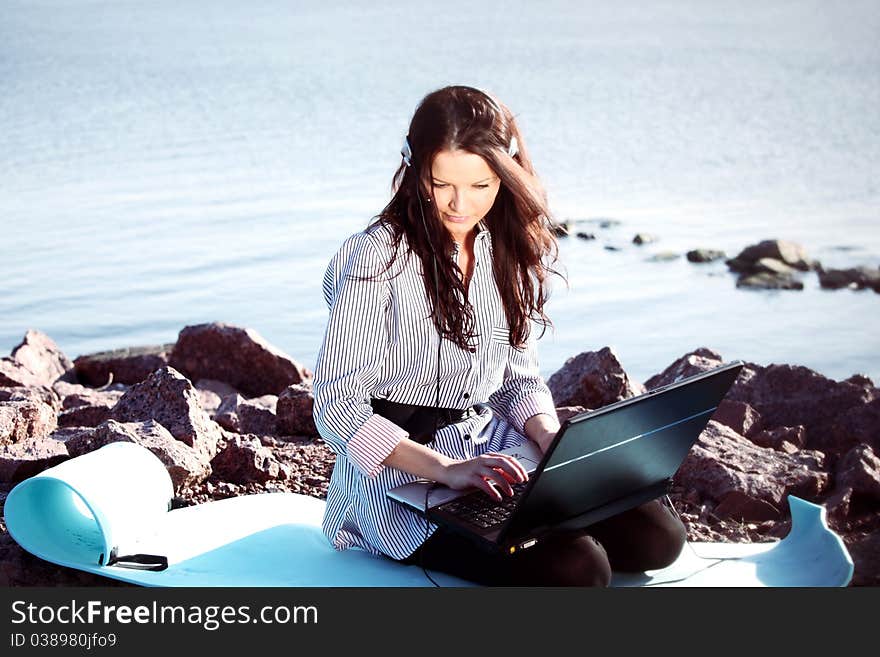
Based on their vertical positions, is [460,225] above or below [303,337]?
above

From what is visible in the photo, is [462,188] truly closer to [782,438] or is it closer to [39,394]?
[782,438]

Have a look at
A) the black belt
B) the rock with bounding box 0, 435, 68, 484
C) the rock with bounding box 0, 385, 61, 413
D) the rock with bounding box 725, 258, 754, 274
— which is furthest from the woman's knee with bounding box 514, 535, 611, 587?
the rock with bounding box 725, 258, 754, 274

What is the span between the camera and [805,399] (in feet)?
14.5

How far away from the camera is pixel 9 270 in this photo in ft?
27.6

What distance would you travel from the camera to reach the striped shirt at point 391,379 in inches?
106

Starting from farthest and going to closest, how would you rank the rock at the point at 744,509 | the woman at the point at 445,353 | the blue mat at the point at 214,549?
the rock at the point at 744,509
the blue mat at the point at 214,549
the woman at the point at 445,353

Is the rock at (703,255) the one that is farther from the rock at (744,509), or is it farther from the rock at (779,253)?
the rock at (744,509)

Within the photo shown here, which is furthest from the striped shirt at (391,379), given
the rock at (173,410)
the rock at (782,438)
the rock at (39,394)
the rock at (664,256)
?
the rock at (664,256)

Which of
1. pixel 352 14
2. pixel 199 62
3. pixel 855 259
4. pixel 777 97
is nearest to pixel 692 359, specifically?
pixel 855 259

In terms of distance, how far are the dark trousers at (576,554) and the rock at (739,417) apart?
5.25ft

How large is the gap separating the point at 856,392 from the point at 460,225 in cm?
218

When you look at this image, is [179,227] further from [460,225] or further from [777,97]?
[777,97]

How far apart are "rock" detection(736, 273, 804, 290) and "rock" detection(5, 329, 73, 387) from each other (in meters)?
4.59

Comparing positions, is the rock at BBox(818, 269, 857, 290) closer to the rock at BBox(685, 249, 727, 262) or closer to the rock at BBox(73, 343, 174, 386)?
the rock at BBox(685, 249, 727, 262)
